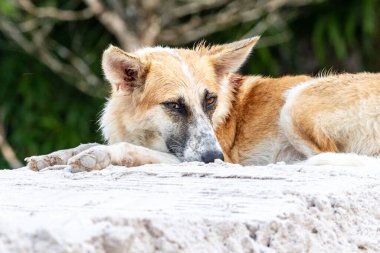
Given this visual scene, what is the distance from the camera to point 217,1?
11367 mm

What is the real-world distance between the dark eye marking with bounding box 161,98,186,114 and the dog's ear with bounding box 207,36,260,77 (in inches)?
21.8

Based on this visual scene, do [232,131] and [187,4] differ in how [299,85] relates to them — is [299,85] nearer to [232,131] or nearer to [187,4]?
[232,131]

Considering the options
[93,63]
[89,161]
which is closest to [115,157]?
[89,161]

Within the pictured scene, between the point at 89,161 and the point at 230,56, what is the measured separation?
195 cm

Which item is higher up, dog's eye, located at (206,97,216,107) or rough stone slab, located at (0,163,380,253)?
rough stone slab, located at (0,163,380,253)

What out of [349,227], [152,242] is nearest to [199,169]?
[349,227]

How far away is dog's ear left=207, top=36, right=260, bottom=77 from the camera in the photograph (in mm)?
6578

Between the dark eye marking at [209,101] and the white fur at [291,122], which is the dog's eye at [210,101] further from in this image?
the white fur at [291,122]

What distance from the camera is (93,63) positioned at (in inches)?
471

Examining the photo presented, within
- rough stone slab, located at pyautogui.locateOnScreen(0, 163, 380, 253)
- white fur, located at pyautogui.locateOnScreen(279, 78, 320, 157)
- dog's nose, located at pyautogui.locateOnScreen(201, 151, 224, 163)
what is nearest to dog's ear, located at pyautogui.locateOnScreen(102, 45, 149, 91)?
dog's nose, located at pyautogui.locateOnScreen(201, 151, 224, 163)

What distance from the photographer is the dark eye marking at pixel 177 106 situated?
20.2 feet

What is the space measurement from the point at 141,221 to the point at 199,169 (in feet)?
4.66

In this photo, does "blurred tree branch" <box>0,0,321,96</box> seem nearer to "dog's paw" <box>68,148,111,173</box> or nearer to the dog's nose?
the dog's nose

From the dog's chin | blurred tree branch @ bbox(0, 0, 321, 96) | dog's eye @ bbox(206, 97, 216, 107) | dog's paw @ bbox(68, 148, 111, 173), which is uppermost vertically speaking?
dog's paw @ bbox(68, 148, 111, 173)
